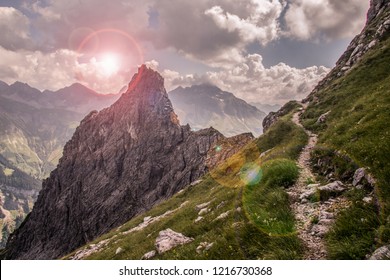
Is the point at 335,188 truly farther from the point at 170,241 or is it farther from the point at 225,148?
the point at 225,148

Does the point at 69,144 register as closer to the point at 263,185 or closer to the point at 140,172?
the point at 140,172

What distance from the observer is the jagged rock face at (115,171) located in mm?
136250

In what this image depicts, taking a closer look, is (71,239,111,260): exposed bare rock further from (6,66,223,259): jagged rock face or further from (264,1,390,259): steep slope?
(6,66,223,259): jagged rock face

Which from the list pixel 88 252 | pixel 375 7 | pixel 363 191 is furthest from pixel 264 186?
pixel 375 7

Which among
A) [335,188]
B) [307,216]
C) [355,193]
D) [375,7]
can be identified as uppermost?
[375,7]

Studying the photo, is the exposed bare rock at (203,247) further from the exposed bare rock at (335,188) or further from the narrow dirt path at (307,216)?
the exposed bare rock at (335,188)

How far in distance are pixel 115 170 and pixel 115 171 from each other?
1.94 ft

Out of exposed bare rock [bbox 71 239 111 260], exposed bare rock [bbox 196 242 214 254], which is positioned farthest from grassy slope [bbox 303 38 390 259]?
exposed bare rock [bbox 71 239 111 260]

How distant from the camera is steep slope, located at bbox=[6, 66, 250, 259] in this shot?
136125 mm

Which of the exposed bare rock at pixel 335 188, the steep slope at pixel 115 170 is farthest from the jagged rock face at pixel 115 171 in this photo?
the exposed bare rock at pixel 335 188

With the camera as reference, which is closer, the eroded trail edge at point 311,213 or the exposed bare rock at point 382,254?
the exposed bare rock at point 382,254

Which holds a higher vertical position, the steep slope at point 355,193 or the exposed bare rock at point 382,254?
the steep slope at point 355,193

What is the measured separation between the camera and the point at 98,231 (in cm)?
14100

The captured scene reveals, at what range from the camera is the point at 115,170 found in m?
164
